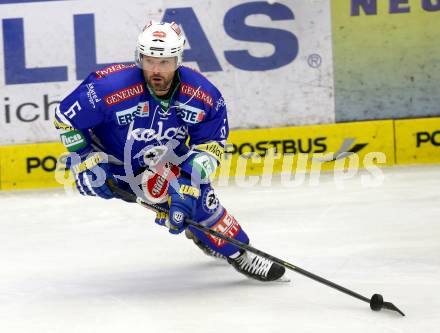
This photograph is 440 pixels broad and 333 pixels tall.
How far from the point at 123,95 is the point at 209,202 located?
0.56m

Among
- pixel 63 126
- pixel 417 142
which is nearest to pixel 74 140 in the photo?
pixel 63 126

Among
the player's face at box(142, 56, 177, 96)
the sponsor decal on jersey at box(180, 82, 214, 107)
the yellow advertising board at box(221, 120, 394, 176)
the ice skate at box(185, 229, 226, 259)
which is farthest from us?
the yellow advertising board at box(221, 120, 394, 176)

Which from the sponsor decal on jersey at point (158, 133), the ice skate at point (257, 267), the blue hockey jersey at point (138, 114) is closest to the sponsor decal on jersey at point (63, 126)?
the blue hockey jersey at point (138, 114)

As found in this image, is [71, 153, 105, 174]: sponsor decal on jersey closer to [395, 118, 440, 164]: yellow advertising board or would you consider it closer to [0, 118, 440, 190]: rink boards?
[0, 118, 440, 190]: rink boards

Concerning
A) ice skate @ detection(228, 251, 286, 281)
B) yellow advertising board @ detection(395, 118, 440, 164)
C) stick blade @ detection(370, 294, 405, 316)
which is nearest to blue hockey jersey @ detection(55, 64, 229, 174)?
ice skate @ detection(228, 251, 286, 281)

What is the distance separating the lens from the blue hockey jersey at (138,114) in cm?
420

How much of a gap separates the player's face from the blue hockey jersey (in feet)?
0.26

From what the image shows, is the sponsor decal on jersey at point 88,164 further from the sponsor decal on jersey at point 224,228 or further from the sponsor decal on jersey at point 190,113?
the sponsor decal on jersey at point 224,228

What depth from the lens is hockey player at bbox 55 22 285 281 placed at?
13.6 feet

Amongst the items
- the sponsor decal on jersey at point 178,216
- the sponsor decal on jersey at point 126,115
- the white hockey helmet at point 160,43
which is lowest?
the sponsor decal on jersey at point 178,216

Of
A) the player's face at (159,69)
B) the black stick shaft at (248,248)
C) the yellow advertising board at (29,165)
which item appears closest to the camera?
the black stick shaft at (248,248)

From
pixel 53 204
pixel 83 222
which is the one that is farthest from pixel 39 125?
pixel 83 222

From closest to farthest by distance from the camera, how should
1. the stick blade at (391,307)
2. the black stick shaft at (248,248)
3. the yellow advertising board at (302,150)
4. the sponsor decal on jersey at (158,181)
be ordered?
the stick blade at (391,307), the black stick shaft at (248,248), the sponsor decal on jersey at (158,181), the yellow advertising board at (302,150)

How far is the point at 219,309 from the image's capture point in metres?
3.90
